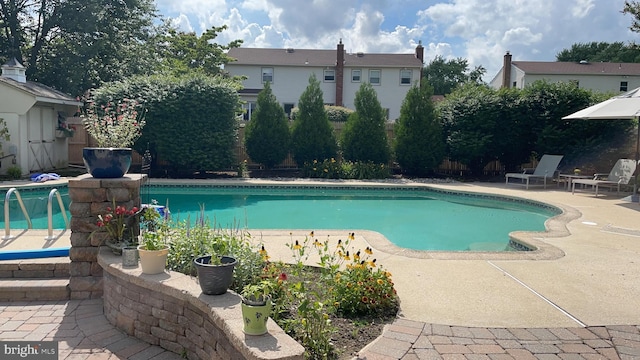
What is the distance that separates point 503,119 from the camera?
595 inches

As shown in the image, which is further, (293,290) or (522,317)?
(522,317)

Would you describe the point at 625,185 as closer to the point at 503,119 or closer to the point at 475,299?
the point at 503,119

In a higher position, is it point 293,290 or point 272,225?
point 293,290

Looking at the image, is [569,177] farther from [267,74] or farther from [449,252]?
[267,74]

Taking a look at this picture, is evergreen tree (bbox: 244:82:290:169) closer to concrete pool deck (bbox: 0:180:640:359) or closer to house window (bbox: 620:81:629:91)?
concrete pool deck (bbox: 0:180:640:359)

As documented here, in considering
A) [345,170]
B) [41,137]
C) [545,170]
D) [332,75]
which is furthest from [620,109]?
[332,75]

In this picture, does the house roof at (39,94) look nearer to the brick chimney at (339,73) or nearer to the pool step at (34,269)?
the pool step at (34,269)

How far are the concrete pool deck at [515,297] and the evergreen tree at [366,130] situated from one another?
888 cm

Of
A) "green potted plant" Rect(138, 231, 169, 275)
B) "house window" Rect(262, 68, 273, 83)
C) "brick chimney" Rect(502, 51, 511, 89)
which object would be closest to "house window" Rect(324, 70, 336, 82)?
"house window" Rect(262, 68, 273, 83)

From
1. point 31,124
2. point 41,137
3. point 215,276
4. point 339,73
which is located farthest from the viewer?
point 339,73

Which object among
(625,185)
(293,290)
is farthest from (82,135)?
(625,185)

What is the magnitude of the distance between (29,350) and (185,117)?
37.7 ft

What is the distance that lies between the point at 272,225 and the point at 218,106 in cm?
639

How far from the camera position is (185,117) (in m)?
14.2
